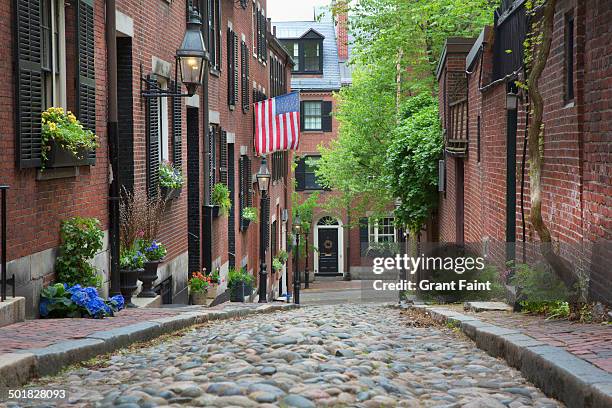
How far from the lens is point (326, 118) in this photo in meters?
53.2

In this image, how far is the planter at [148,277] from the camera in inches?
539

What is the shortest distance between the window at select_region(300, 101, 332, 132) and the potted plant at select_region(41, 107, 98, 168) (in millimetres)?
42940

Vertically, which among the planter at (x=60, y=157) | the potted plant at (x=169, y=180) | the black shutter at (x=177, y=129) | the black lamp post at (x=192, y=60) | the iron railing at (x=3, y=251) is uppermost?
the black lamp post at (x=192, y=60)

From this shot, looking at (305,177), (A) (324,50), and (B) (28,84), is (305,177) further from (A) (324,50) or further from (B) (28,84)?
(B) (28,84)

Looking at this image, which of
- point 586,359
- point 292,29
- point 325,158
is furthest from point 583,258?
point 292,29

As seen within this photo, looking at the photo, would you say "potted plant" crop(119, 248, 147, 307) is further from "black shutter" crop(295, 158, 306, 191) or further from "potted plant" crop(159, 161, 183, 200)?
"black shutter" crop(295, 158, 306, 191)

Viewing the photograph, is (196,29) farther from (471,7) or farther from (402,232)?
(402,232)

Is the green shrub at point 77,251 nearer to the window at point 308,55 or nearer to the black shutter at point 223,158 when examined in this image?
the black shutter at point 223,158

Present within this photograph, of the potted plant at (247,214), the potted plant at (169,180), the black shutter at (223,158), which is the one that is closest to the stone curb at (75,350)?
the potted plant at (169,180)

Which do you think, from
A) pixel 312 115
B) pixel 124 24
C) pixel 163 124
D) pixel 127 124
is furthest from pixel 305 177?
Answer: pixel 124 24

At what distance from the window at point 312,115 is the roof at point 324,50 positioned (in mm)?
929

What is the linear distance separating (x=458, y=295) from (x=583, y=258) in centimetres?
627

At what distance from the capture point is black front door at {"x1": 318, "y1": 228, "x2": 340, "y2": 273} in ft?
174

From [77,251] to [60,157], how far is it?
1.27m
